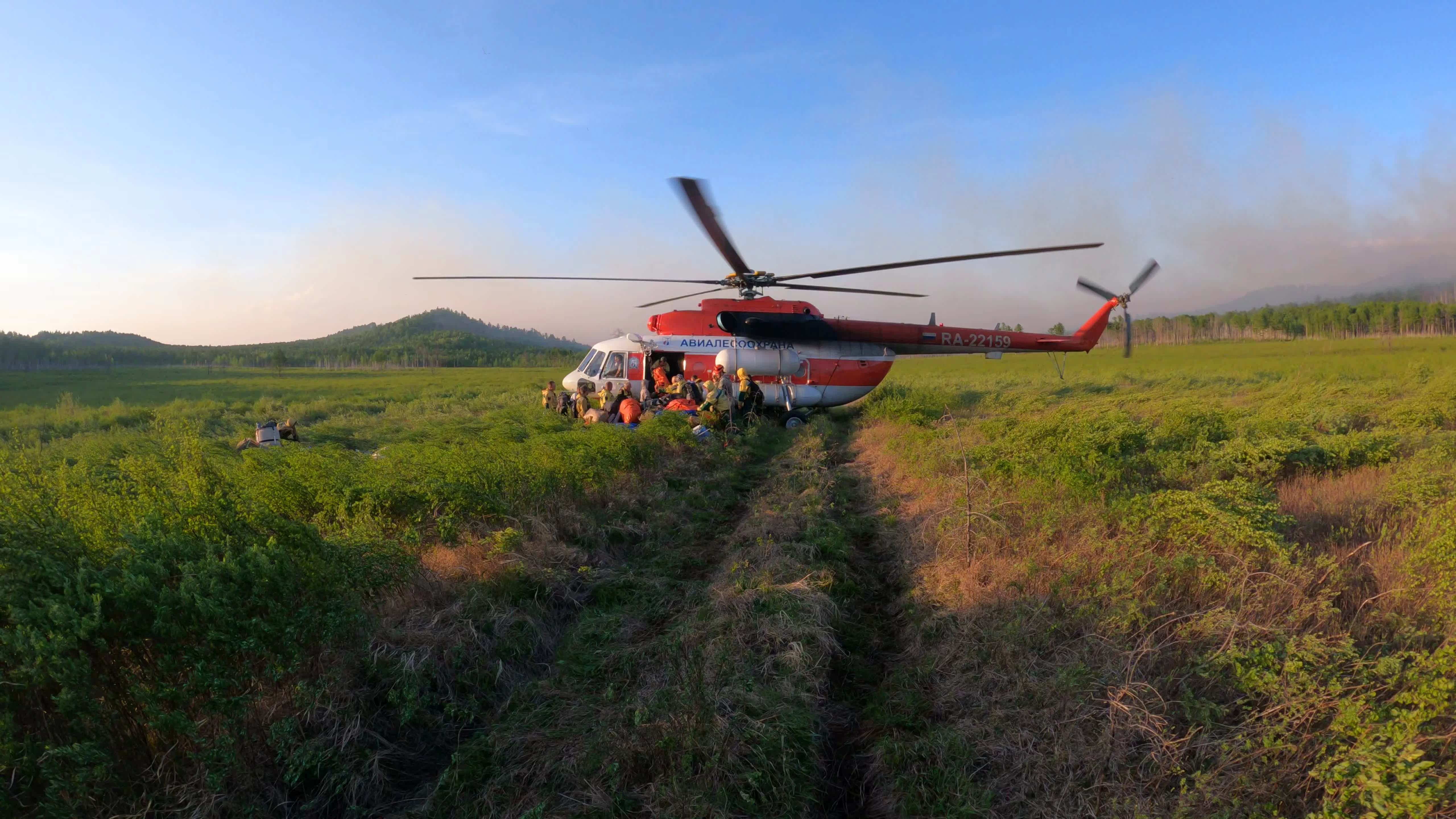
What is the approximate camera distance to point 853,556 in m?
6.19

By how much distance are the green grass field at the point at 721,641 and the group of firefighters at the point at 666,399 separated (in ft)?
20.2

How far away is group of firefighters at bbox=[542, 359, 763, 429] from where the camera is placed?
1348 centimetres

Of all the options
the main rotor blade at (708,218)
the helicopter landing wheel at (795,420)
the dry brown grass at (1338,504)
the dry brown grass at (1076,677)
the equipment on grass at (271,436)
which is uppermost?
the main rotor blade at (708,218)

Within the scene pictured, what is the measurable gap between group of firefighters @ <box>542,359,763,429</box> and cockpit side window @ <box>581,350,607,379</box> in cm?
23

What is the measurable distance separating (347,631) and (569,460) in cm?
422

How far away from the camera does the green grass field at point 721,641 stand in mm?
2670

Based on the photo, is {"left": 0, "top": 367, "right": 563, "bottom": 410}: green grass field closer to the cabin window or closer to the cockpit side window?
the cockpit side window

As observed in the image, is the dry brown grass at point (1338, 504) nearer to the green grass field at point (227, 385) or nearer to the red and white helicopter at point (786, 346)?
the red and white helicopter at point (786, 346)

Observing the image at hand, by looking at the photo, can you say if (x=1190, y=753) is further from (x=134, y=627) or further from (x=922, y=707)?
(x=134, y=627)

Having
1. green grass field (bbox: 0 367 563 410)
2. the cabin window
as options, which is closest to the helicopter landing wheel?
the cabin window

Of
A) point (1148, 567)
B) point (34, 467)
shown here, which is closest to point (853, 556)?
point (1148, 567)

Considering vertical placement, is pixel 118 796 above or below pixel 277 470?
below

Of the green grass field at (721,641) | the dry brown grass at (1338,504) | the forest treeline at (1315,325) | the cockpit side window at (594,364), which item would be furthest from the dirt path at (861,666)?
the forest treeline at (1315,325)

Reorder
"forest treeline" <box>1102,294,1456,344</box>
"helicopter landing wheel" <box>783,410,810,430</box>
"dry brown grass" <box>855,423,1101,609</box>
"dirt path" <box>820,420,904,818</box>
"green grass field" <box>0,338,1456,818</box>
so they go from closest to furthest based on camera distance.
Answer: "green grass field" <box>0,338,1456,818</box>
"dirt path" <box>820,420,904,818</box>
"dry brown grass" <box>855,423,1101,609</box>
"helicopter landing wheel" <box>783,410,810,430</box>
"forest treeline" <box>1102,294,1456,344</box>
